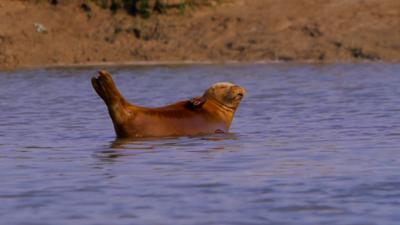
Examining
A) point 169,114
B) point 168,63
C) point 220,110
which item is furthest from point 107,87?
point 168,63

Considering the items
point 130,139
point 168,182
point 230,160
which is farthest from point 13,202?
point 130,139

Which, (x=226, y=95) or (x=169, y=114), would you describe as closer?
(x=169, y=114)

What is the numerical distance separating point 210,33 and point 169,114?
36.7ft

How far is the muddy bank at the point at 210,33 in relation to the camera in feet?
70.4

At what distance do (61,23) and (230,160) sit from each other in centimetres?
1387

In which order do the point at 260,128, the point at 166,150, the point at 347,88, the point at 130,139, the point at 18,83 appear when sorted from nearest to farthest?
the point at 166,150 < the point at 130,139 < the point at 260,128 < the point at 347,88 < the point at 18,83

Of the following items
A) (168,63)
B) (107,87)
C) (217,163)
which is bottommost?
(168,63)

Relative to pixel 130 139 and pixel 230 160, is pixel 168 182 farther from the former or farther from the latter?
pixel 130 139

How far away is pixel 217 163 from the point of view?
9.20 m

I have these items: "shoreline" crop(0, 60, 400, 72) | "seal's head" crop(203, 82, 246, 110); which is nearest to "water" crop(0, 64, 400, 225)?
"seal's head" crop(203, 82, 246, 110)

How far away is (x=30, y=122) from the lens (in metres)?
13.1

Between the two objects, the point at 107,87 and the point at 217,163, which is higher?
the point at 107,87

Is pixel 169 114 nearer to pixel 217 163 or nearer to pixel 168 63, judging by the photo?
pixel 217 163

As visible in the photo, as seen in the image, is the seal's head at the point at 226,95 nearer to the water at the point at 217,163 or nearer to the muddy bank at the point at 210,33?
the water at the point at 217,163
